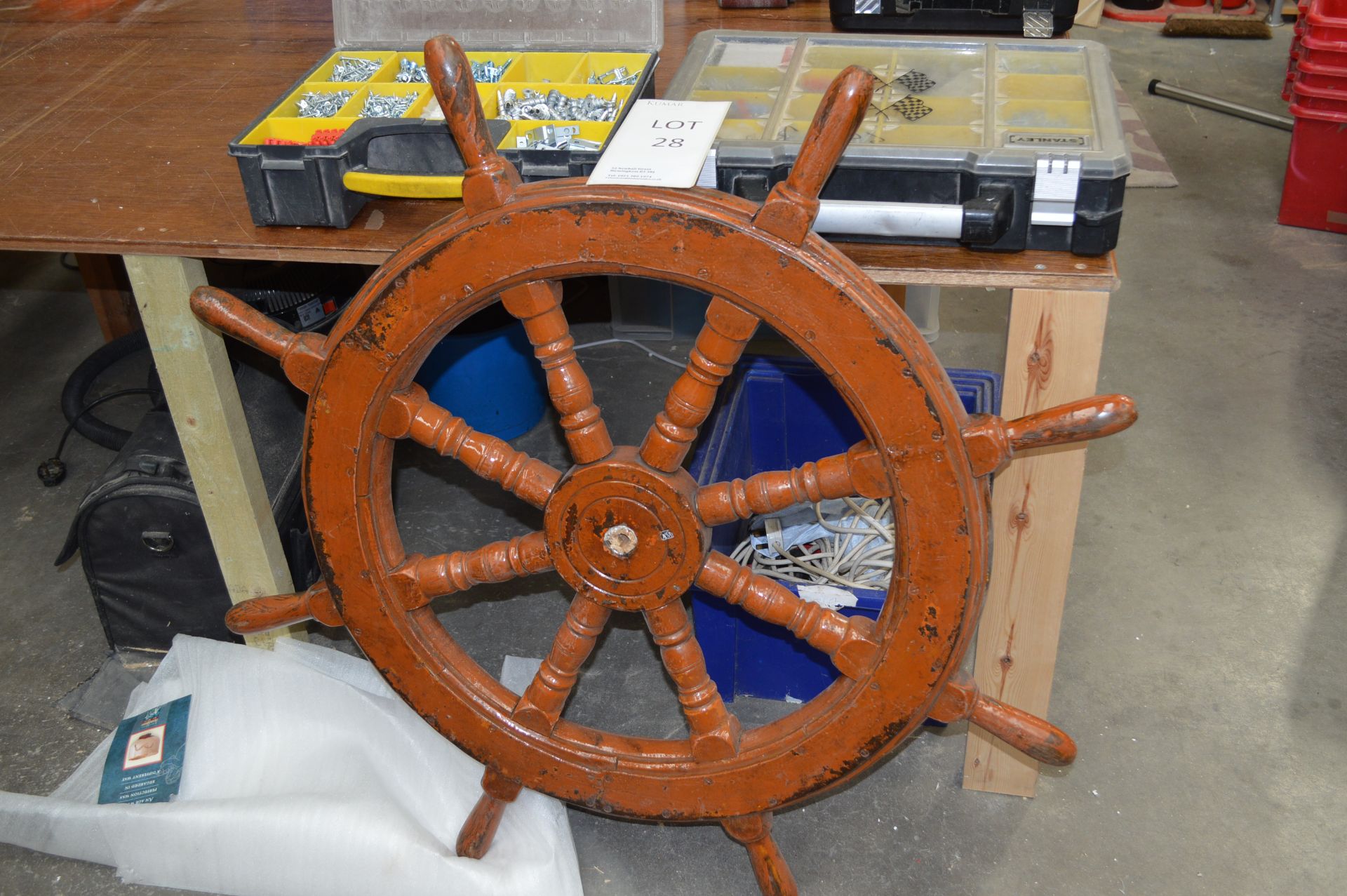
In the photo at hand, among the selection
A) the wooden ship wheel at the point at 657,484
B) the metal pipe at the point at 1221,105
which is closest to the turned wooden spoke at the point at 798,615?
the wooden ship wheel at the point at 657,484

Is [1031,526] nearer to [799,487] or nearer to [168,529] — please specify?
[799,487]

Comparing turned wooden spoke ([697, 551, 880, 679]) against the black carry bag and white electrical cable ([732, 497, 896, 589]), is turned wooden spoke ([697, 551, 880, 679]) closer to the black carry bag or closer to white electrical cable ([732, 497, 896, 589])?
white electrical cable ([732, 497, 896, 589])

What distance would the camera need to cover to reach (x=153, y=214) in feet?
5.50

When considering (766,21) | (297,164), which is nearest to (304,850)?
(297,164)

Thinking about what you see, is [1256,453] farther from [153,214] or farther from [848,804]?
[153,214]

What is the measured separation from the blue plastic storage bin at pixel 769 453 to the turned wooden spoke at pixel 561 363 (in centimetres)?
49

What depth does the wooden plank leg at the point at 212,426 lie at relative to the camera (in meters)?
1.69

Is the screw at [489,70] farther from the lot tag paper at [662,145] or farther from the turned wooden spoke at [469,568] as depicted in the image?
the turned wooden spoke at [469,568]

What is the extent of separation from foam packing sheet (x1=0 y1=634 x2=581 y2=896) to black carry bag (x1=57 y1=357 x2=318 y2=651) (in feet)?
0.65

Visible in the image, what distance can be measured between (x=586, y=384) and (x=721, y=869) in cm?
85

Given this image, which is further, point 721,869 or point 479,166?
point 721,869

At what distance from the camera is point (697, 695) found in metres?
1.49

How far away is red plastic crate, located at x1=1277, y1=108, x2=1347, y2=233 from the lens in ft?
10.6

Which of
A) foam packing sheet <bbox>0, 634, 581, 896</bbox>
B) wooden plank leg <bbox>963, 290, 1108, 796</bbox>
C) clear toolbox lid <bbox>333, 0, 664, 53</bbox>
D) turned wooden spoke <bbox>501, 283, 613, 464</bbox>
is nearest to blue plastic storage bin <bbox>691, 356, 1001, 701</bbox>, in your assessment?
wooden plank leg <bbox>963, 290, 1108, 796</bbox>
